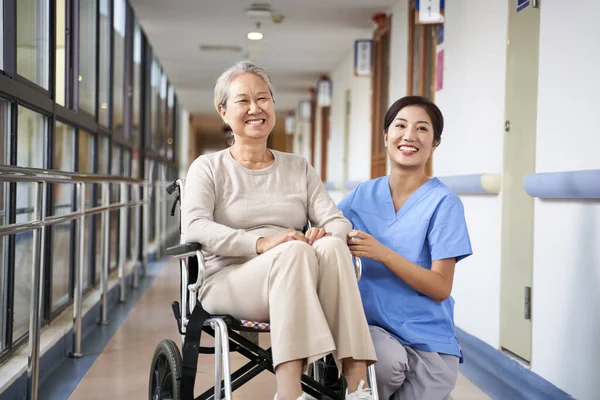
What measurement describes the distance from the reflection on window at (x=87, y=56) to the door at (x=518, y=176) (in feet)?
8.80

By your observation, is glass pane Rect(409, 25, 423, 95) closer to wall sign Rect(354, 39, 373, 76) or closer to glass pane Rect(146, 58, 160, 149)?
wall sign Rect(354, 39, 373, 76)

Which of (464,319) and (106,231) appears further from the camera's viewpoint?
(106,231)

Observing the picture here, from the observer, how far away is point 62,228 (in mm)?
4176

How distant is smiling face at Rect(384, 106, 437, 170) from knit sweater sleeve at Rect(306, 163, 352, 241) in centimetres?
24

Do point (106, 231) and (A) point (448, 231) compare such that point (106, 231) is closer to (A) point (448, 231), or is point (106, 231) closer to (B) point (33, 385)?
(B) point (33, 385)

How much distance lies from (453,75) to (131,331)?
8.24 feet

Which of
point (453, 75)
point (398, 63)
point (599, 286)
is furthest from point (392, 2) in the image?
point (599, 286)

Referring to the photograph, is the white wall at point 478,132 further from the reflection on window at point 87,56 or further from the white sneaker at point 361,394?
the reflection on window at point 87,56

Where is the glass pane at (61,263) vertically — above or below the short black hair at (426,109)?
below

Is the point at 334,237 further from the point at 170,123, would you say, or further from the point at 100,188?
the point at 170,123

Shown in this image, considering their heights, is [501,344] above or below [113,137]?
below

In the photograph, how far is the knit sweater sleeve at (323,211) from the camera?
205 cm

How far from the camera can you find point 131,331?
4.15 meters

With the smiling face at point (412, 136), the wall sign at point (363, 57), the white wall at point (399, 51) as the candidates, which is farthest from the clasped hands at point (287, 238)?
the wall sign at point (363, 57)
